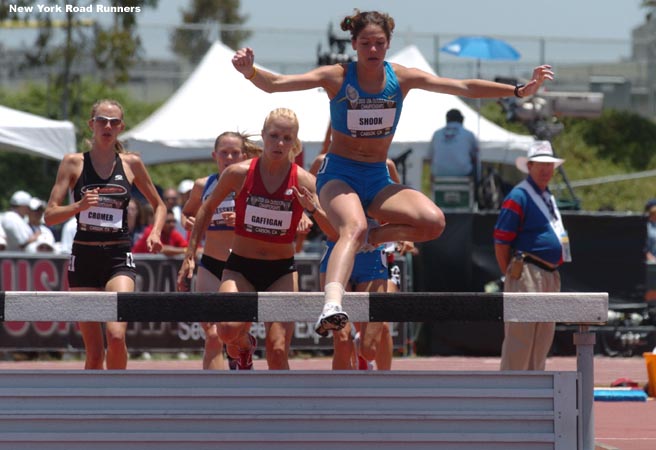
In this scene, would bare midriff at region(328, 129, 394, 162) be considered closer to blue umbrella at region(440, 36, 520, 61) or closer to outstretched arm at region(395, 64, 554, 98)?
outstretched arm at region(395, 64, 554, 98)

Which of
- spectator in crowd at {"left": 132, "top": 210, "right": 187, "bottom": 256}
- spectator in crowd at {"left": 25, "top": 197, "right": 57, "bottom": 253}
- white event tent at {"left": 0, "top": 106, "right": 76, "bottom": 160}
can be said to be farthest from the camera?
white event tent at {"left": 0, "top": 106, "right": 76, "bottom": 160}

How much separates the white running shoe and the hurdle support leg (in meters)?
0.97

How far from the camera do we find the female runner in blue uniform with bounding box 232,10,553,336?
253 inches

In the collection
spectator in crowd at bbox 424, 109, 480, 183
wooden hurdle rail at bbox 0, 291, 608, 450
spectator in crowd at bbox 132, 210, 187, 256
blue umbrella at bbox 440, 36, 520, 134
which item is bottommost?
wooden hurdle rail at bbox 0, 291, 608, 450

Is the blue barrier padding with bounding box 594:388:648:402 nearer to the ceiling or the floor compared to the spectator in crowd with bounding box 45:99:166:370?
nearer to the floor

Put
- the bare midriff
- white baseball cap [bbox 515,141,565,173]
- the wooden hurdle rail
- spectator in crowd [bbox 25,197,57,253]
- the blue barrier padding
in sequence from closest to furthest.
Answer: the wooden hurdle rail < the bare midriff < white baseball cap [bbox 515,141,565,173] < the blue barrier padding < spectator in crowd [bbox 25,197,57,253]

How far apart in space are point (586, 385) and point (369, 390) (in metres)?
0.89

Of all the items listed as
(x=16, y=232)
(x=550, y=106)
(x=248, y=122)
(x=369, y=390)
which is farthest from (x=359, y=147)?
(x=550, y=106)

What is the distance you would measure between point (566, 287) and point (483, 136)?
4726 mm

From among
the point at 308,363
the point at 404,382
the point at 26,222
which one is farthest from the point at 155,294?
the point at 26,222

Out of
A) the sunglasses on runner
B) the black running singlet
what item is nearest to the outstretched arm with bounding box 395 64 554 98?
the sunglasses on runner

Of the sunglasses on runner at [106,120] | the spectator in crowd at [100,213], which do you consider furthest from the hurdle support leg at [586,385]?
the sunglasses on runner at [106,120]

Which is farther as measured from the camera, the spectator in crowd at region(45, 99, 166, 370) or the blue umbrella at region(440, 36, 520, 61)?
the blue umbrella at region(440, 36, 520, 61)

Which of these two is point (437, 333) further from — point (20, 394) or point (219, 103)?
point (20, 394)
